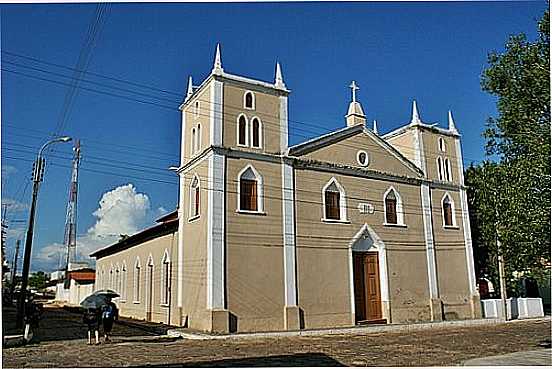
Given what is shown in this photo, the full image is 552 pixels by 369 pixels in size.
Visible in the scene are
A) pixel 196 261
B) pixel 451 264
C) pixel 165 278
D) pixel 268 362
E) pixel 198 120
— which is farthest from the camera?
pixel 451 264

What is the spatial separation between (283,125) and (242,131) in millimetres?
1849

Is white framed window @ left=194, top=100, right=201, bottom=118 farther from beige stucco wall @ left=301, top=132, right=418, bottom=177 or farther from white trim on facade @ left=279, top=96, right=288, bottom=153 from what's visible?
beige stucco wall @ left=301, top=132, right=418, bottom=177

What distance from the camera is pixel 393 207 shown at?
23734mm

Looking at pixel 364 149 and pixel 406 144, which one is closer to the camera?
pixel 364 149

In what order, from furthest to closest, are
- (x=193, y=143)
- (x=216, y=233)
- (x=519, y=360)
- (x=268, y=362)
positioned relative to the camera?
(x=193, y=143) < (x=216, y=233) < (x=268, y=362) < (x=519, y=360)

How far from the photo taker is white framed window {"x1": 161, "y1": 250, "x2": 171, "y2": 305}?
22531 mm

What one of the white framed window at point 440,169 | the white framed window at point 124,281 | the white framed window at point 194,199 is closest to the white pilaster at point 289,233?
the white framed window at point 194,199

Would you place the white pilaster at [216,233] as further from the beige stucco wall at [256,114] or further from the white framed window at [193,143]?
the white framed window at [193,143]

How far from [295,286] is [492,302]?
38.8 ft

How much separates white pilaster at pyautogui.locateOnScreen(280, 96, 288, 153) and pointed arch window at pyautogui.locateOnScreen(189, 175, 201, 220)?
341cm

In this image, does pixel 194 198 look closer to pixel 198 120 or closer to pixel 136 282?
pixel 198 120

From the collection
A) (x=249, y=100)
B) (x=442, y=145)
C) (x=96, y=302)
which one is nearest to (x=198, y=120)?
(x=249, y=100)

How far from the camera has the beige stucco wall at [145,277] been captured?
72.7ft

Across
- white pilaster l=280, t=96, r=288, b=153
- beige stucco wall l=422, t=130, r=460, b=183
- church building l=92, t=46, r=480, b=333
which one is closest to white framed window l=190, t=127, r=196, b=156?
church building l=92, t=46, r=480, b=333
